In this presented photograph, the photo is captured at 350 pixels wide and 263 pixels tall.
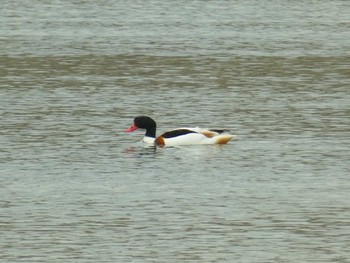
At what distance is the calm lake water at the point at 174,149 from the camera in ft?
57.5

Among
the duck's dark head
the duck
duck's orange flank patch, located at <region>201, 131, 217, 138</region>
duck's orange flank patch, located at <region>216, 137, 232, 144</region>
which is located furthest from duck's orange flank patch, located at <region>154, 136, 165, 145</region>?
duck's orange flank patch, located at <region>216, 137, 232, 144</region>

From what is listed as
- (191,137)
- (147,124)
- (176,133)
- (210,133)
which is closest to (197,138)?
(191,137)

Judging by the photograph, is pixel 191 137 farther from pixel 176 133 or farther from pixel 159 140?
pixel 159 140

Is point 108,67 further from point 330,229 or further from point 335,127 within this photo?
point 330,229

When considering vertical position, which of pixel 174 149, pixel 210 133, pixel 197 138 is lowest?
pixel 174 149

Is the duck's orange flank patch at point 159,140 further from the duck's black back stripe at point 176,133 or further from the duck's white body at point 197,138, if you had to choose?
the duck's black back stripe at point 176,133

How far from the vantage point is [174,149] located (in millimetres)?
25016

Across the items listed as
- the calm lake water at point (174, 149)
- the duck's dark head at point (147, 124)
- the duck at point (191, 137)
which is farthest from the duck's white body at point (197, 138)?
the duck's dark head at point (147, 124)

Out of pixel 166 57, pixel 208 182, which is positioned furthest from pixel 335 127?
pixel 166 57

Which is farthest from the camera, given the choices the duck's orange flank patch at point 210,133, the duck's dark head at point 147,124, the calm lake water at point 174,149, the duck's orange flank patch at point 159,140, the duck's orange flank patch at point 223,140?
the duck's dark head at point 147,124

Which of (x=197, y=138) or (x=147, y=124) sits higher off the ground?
(x=147, y=124)

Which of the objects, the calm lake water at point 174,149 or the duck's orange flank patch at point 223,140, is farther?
the duck's orange flank patch at point 223,140

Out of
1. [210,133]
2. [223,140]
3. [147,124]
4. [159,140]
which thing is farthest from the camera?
[147,124]

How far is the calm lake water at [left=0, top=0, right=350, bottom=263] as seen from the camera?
57.5 ft
